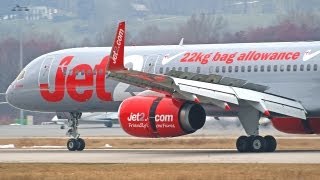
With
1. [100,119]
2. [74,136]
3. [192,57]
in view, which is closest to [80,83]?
[74,136]

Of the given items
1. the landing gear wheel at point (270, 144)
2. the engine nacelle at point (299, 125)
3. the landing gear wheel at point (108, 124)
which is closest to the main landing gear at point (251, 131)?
the landing gear wheel at point (270, 144)

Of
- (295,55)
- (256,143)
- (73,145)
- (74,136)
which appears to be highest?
(295,55)

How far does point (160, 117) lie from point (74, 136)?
23.5 ft

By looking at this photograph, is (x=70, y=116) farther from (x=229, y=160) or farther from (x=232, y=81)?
(x=229, y=160)

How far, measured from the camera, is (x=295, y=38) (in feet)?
219

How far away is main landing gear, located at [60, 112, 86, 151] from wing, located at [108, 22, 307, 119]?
5828mm

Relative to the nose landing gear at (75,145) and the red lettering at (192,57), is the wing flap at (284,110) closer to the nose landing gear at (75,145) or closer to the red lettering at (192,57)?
the red lettering at (192,57)

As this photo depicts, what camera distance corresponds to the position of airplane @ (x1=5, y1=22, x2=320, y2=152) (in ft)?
129

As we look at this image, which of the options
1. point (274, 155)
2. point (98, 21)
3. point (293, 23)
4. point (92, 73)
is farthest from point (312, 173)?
point (98, 21)

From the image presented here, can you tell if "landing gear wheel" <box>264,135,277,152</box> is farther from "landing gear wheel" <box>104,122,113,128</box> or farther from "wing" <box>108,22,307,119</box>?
"landing gear wheel" <box>104,122,113,128</box>

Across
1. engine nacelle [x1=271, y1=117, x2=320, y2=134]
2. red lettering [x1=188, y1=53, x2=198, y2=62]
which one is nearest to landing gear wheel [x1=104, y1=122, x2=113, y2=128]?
red lettering [x1=188, y1=53, x2=198, y2=62]

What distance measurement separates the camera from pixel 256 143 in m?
40.8

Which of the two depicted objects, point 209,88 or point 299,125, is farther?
point 299,125

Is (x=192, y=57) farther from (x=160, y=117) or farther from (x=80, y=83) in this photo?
(x=80, y=83)
